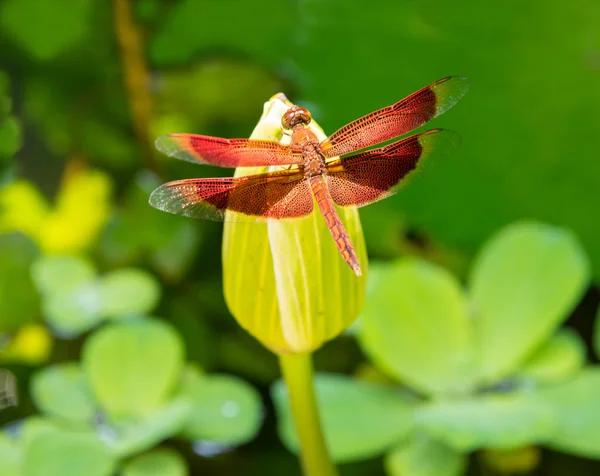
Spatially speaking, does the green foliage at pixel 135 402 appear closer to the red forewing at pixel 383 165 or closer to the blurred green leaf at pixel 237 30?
the red forewing at pixel 383 165

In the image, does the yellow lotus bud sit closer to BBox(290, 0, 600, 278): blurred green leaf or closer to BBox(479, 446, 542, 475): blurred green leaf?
BBox(479, 446, 542, 475): blurred green leaf

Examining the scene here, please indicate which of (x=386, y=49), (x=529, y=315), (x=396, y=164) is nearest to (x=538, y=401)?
(x=529, y=315)

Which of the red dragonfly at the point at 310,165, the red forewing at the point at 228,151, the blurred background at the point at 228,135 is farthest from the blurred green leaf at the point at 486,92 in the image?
the red forewing at the point at 228,151

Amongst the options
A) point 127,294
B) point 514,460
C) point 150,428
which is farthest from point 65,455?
point 514,460

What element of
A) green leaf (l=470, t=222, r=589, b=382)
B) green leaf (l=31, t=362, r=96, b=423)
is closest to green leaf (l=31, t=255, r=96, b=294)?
green leaf (l=31, t=362, r=96, b=423)

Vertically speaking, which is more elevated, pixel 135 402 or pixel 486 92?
pixel 486 92

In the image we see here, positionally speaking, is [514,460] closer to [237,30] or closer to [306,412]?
[306,412]
